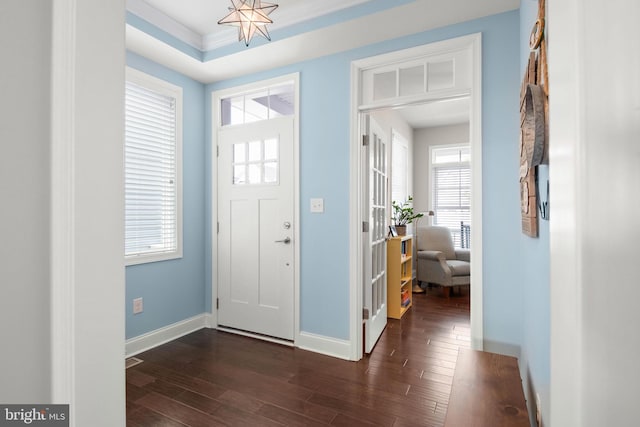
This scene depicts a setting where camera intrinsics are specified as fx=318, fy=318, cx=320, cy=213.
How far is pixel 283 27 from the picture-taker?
2.54 meters

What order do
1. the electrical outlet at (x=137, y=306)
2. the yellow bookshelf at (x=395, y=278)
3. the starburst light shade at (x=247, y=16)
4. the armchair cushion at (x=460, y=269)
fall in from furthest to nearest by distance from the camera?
1. the armchair cushion at (x=460, y=269)
2. the yellow bookshelf at (x=395, y=278)
3. the electrical outlet at (x=137, y=306)
4. the starburst light shade at (x=247, y=16)

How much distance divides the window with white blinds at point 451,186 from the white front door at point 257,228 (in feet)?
12.3

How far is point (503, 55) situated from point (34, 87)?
253 cm

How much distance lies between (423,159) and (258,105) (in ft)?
12.2

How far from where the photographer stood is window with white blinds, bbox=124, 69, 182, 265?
2.76 m

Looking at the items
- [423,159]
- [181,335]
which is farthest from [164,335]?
[423,159]

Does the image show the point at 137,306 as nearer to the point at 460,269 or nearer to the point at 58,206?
the point at 58,206

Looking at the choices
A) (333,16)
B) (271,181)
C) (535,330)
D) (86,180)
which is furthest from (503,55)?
(86,180)

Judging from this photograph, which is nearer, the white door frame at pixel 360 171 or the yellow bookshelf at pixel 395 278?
the white door frame at pixel 360 171

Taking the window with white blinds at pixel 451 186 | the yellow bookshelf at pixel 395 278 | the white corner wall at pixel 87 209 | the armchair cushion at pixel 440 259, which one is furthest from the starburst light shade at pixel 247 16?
the window with white blinds at pixel 451 186

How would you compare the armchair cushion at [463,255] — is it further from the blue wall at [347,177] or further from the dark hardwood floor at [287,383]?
the blue wall at [347,177]

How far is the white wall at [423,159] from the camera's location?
19.0ft

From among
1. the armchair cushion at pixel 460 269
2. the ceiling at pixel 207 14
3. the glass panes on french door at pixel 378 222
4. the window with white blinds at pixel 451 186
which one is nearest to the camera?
the ceiling at pixel 207 14

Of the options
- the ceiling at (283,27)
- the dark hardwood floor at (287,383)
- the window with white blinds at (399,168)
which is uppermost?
the ceiling at (283,27)
